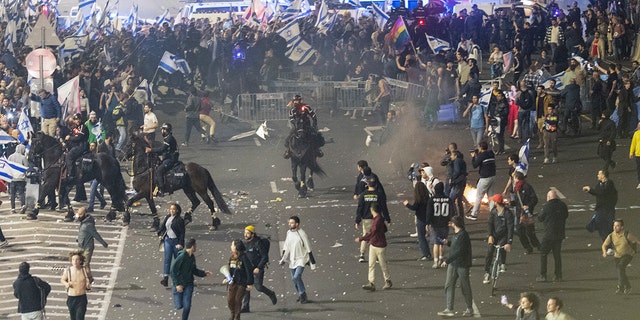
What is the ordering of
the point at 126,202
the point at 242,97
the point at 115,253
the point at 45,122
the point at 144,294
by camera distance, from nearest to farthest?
the point at 144,294 → the point at 115,253 → the point at 126,202 → the point at 45,122 → the point at 242,97

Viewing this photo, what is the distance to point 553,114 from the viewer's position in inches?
1227

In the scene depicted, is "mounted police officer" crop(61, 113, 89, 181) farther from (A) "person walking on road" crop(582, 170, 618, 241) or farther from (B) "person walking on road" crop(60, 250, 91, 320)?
(A) "person walking on road" crop(582, 170, 618, 241)

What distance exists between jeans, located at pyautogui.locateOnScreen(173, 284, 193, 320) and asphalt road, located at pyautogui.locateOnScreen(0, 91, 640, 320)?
63 cm

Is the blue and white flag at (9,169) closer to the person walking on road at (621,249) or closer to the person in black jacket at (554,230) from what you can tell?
the person in black jacket at (554,230)

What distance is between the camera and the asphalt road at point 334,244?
21094 millimetres

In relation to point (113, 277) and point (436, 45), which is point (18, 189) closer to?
point (113, 277)

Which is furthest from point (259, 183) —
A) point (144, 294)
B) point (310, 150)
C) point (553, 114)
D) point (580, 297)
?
point (580, 297)

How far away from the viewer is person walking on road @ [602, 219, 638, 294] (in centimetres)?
2089

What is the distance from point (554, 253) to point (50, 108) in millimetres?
16161

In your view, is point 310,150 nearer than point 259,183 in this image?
A: Yes

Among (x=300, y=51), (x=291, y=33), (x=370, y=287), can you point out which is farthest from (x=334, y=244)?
(x=291, y=33)

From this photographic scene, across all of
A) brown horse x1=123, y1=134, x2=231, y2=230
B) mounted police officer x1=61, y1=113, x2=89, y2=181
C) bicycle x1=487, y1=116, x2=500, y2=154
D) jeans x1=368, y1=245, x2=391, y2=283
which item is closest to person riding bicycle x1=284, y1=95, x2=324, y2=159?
brown horse x1=123, y1=134, x2=231, y2=230

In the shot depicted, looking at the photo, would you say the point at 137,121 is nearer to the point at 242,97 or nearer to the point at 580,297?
the point at 242,97

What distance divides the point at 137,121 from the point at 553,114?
10.9 metres
